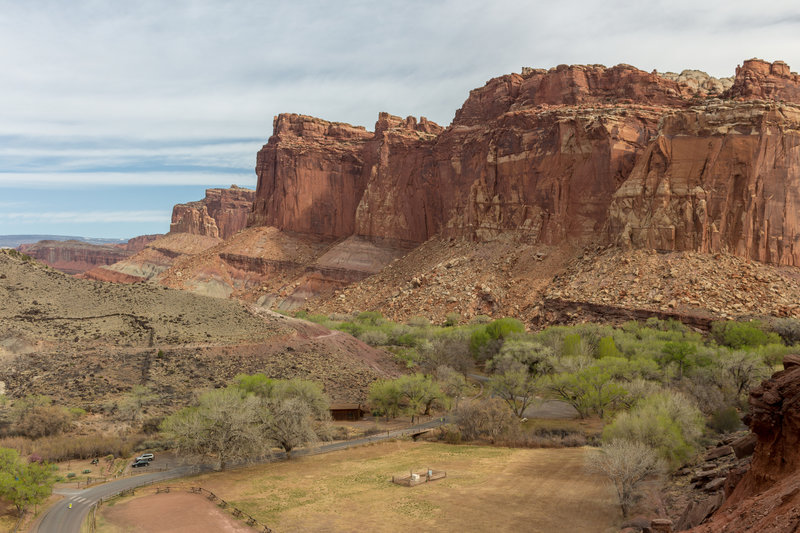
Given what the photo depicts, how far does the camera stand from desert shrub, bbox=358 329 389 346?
6469cm

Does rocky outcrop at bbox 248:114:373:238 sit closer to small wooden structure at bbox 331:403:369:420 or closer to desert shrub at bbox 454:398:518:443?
small wooden structure at bbox 331:403:369:420

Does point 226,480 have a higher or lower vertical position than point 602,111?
lower

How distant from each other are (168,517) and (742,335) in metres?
47.5

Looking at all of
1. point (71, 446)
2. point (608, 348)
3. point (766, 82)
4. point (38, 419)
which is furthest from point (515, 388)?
point (766, 82)

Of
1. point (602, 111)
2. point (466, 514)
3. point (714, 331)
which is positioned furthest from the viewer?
point (602, 111)

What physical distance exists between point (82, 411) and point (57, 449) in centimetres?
506

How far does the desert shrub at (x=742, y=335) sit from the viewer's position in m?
52.1

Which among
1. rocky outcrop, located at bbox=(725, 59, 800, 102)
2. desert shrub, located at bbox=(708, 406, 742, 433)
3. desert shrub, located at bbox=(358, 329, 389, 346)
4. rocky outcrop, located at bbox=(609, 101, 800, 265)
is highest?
rocky outcrop, located at bbox=(725, 59, 800, 102)

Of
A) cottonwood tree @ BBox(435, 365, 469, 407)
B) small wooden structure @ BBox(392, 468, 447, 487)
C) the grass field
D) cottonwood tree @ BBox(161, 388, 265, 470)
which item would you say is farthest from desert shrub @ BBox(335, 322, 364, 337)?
small wooden structure @ BBox(392, 468, 447, 487)

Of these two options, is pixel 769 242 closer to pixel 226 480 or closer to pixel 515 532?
pixel 515 532

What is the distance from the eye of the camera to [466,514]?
89.2 ft

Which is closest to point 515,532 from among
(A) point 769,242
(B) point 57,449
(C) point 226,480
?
(C) point 226,480

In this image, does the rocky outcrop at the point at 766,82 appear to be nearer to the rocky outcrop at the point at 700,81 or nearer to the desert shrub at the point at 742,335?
the rocky outcrop at the point at 700,81

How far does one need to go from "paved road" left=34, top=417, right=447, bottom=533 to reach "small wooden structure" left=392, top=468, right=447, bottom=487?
7771 millimetres
